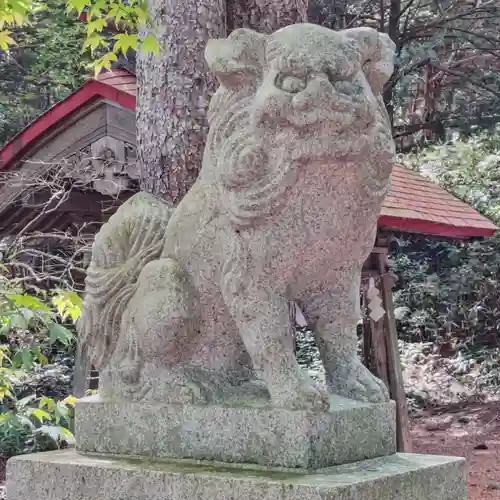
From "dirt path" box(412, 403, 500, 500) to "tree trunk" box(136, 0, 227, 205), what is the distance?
14.9 ft

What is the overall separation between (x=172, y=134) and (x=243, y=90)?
1.67 meters

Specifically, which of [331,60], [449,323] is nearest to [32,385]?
[449,323]

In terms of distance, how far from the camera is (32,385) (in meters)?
8.45

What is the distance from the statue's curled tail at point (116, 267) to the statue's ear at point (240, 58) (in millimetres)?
577

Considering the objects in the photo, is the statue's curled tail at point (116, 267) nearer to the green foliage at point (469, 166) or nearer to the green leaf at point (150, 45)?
the green leaf at point (150, 45)

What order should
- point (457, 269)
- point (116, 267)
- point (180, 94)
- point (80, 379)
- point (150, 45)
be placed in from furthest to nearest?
point (457, 269)
point (80, 379)
point (180, 94)
point (150, 45)
point (116, 267)

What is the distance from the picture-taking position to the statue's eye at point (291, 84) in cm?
219

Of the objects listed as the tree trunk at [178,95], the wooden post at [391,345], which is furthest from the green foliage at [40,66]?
the tree trunk at [178,95]

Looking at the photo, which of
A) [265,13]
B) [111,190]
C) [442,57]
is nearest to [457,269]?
[442,57]

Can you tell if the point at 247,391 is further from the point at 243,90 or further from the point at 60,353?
the point at 60,353

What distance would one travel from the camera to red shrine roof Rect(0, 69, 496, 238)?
626cm

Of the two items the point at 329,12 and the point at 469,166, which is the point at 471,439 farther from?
the point at 329,12

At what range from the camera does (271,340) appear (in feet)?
7.50

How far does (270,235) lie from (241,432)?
0.52 m
